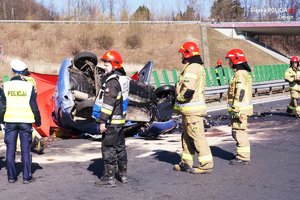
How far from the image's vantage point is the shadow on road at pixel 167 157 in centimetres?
806

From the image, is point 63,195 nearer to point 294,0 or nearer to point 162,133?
point 162,133

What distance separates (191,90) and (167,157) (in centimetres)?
191

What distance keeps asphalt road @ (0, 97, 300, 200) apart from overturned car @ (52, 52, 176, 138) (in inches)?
12.7

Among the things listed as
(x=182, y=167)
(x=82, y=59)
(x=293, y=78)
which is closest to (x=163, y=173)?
(x=182, y=167)

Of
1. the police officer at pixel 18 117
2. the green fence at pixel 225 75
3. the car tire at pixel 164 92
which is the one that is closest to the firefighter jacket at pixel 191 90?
the police officer at pixel 18 117

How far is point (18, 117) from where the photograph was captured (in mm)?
6641

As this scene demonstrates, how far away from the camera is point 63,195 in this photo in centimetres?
609

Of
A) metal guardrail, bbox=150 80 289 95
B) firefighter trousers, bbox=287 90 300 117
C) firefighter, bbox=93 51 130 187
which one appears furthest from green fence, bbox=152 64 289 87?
firefighter, bbox=93 51 130 187

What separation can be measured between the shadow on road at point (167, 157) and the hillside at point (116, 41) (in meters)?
44.4

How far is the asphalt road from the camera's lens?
611 centimetres

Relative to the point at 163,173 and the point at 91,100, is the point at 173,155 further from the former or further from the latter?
the point at 91,100

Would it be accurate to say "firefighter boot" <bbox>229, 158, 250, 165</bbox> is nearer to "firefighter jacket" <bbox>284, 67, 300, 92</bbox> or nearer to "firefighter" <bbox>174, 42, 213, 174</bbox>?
"firefighter" <bbox>174, 42, 213, 174</bbox>

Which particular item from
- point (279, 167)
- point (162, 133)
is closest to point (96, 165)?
point (279, 167)

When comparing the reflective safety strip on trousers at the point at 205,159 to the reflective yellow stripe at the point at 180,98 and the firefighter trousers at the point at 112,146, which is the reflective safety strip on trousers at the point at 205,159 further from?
the firefighter trousers at the point at 112,146
